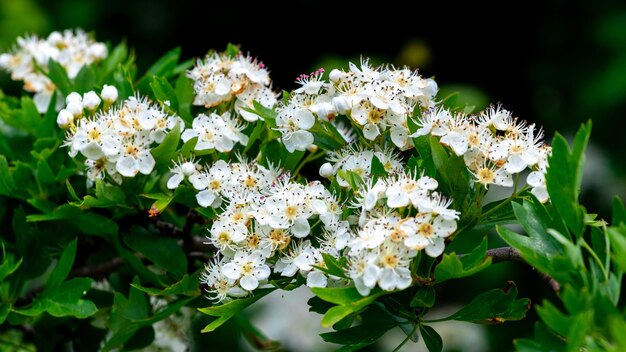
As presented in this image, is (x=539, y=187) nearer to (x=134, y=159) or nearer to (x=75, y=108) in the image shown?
(x=134, y=159)

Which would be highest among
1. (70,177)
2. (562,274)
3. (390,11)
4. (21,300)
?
(390,11)

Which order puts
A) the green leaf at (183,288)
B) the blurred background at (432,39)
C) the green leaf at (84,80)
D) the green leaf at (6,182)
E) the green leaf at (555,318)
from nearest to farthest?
1. the green leaf at (555,318)
2. the green leaf at (183,288)
3. the green leaf at (6,182)
4. the green leaf at (84,80)
5. the blurred background at (432,39)

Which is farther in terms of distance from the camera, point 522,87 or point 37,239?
point 522,87

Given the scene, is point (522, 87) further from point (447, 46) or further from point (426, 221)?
point (426, 221)

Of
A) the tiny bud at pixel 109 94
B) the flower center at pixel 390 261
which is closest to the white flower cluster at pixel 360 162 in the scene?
the flower center at pixel 390 261

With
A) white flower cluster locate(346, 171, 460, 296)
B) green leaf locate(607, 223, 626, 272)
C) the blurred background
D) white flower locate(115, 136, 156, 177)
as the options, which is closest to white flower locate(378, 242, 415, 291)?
white flower cluster locate(346, 171, 460, 296)

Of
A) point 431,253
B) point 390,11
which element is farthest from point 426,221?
point 390,11

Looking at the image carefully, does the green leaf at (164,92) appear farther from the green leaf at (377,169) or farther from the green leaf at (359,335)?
the green leaf at (359,335)
